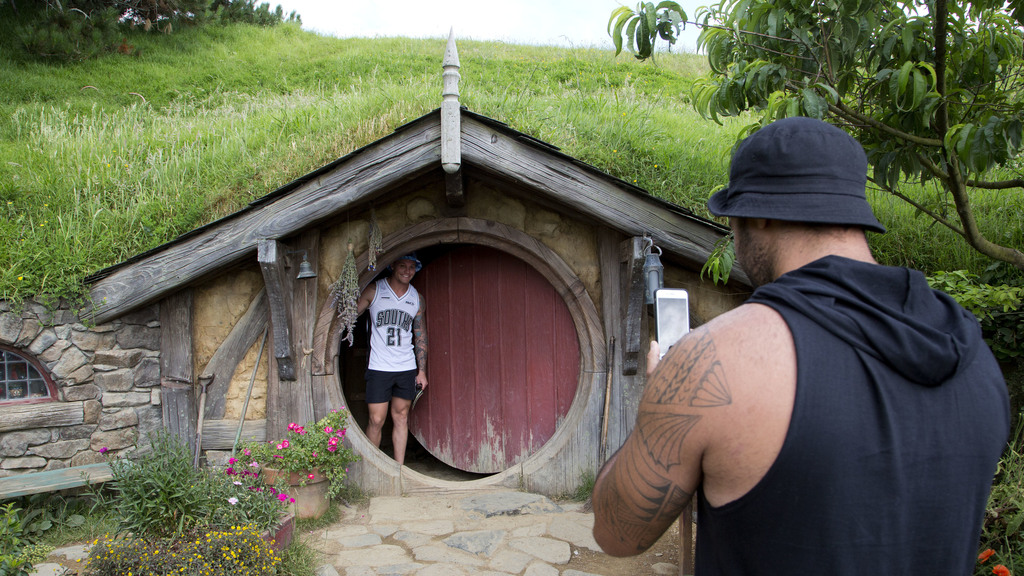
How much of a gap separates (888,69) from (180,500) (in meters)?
4.51

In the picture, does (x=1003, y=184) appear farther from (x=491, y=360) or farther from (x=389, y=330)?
(x=389, y=330)

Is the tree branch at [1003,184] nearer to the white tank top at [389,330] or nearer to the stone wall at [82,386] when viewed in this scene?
the white tank top at [389,330]

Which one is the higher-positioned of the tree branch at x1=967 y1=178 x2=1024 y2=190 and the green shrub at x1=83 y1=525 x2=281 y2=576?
the tree branch at x1=967 y1=178 x2=1024 y2=190

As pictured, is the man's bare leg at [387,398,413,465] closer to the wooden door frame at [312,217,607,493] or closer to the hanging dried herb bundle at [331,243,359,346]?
the wooden door frame at [312,217,607,493]

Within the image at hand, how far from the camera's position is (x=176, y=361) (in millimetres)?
4805

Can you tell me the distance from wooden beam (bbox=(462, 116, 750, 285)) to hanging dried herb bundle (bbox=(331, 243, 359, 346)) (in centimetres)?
125

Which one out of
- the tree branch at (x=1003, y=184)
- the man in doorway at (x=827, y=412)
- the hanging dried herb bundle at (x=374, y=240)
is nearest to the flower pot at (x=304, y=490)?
the hanging dried herb bundle at (x=374, y=240)

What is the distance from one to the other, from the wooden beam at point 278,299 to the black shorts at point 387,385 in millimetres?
752

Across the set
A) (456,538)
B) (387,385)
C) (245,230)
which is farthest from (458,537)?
(245,230)

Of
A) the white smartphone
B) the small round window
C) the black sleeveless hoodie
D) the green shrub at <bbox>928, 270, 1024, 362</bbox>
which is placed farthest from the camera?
the small round window

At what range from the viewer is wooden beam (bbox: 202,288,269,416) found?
4.89 m

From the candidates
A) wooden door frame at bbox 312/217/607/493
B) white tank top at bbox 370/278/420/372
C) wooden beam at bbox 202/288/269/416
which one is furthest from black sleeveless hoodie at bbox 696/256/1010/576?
white tank top at bbox 370/278/420/372

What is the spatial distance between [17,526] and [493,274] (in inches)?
145

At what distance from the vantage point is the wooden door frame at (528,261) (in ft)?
16.5
